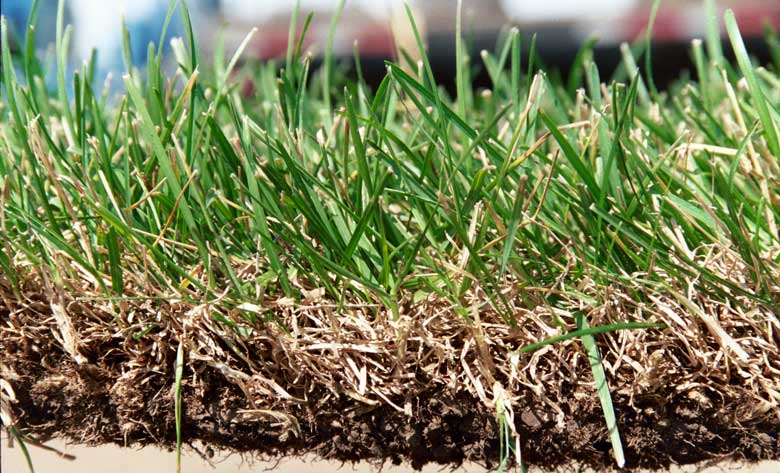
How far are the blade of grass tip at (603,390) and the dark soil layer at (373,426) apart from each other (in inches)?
1.3

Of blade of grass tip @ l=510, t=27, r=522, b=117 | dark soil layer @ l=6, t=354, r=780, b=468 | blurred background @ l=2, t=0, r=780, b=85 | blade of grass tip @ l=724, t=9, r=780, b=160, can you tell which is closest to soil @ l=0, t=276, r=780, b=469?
dark soil layer @ l=6, t=354, r=780, b=468

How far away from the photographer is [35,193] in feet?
3.83

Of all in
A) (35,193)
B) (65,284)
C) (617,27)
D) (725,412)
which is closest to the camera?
(725,412)

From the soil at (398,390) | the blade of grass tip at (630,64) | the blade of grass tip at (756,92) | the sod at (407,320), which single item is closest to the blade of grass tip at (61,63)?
the sod at (407,320)

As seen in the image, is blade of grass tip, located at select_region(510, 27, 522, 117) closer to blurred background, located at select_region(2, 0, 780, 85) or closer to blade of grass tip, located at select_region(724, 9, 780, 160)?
blade of grass tip, located at select_region(724, 9, 780, 160)

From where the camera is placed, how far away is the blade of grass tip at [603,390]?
83 centimetres

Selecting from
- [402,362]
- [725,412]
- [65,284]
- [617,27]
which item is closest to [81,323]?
[65,284]

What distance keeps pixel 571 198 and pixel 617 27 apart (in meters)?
5.84

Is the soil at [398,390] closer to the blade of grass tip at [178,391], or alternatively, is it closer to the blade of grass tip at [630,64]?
the blade of grass tip at [178,391]

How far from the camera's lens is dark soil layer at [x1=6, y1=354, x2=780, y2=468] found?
89 centimetres

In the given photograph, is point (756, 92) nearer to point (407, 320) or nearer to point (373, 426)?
point (407, 320)

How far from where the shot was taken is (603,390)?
86cm

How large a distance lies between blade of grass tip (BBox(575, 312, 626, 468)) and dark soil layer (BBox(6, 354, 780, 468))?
3 cm

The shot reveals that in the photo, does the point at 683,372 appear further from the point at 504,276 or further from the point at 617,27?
the point at 617,27
